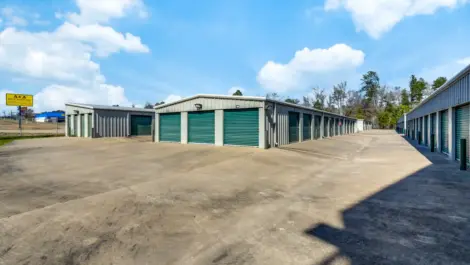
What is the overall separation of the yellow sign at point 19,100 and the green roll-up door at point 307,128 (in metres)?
39.9

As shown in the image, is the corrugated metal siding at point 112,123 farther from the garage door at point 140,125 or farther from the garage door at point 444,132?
the garage door at point 444,132

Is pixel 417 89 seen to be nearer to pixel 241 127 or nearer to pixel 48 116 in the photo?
pixel 241 127

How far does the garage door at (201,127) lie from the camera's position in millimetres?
16422

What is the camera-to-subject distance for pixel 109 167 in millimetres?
9000

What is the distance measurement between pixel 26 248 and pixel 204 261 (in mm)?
2512

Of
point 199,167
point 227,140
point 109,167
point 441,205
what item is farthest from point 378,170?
point 109,167

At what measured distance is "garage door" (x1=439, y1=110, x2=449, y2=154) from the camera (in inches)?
485

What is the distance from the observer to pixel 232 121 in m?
15.4

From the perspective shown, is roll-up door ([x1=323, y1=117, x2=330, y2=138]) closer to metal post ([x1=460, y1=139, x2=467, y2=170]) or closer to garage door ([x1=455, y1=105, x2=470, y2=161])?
garage door ([x1=455, y1=105, x2=470, y2=161])

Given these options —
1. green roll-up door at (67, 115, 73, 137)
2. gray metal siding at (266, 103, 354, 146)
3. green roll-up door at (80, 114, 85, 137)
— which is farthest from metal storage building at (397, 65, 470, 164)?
green roll-up door at (67, 115, 73, 137)

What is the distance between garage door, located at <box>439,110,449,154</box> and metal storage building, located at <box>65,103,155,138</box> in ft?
80.7

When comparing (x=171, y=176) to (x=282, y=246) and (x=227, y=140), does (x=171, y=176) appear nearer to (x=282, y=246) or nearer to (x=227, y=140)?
(x=282, y=246)

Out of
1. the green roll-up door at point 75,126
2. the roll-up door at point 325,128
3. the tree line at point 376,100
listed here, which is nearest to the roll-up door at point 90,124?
the green roll-up door at point 75,126

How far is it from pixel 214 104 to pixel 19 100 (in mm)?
Result: 35727
